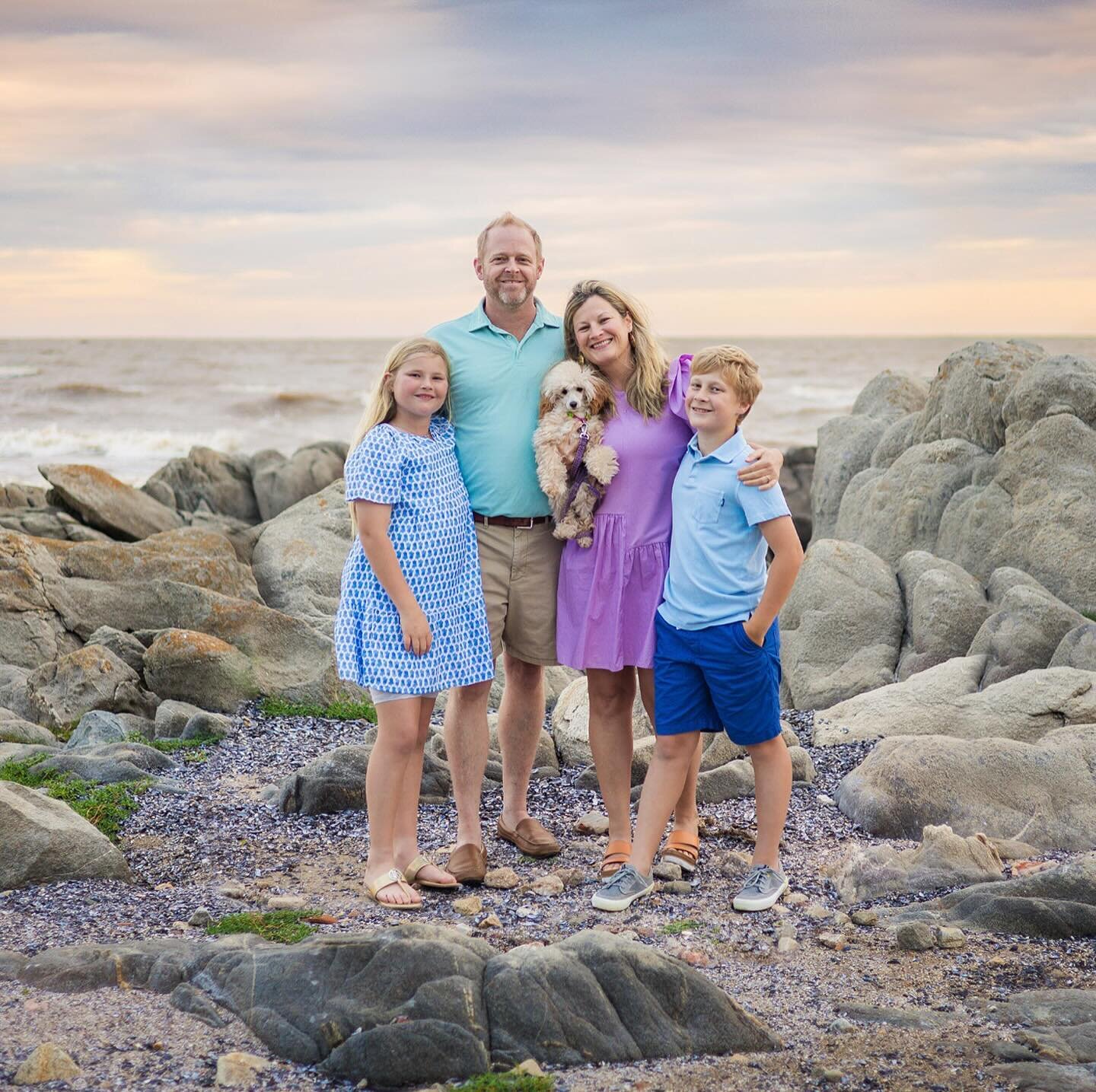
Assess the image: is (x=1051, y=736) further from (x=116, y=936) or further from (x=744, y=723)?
(x=116, y=936)

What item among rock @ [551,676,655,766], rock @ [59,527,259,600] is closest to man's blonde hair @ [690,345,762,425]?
rock @ [551,676,655,766]

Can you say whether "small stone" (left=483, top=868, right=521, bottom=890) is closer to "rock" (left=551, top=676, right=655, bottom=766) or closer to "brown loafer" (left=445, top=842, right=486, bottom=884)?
"brown loafer" (left=445, top=842, right=486, bottom=884)

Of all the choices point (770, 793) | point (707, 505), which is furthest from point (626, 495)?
point (770, 793)

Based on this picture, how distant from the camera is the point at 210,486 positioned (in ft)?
54.6

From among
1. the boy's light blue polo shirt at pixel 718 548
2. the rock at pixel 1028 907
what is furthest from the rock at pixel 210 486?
the rock at pixel 1028 907

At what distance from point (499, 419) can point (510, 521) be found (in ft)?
1.49

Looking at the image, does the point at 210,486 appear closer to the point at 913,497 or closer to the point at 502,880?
the point at 913,497

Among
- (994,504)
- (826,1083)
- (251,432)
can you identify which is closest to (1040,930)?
(826,1083)

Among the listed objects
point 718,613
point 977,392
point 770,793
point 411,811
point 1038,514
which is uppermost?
point 977,392

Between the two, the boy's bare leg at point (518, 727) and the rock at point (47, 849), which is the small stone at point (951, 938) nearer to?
the boy's bare leg at point (518, 727)

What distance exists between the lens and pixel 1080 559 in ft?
31.3

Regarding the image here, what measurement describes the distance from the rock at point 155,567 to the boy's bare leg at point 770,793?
21.2 ft

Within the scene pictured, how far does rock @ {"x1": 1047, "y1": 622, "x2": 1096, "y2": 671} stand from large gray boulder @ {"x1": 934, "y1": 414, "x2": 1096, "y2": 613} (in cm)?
120

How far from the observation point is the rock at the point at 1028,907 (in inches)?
A: 200
